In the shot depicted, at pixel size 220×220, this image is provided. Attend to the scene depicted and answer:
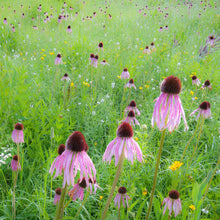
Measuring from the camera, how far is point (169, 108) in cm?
77

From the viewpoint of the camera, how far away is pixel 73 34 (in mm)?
4574

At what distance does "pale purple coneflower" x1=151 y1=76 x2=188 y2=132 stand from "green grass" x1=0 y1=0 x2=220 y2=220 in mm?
372

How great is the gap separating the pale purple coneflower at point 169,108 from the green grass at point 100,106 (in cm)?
37

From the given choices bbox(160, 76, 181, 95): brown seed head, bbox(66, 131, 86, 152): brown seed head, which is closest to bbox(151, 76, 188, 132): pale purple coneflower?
bbox(160, 76, 181, 95): brown seed head

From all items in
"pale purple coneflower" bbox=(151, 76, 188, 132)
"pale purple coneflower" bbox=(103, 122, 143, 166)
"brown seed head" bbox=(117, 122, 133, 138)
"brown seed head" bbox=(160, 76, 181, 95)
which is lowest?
"pale purple coneflower" bbox=(103, 122, 143, 166)

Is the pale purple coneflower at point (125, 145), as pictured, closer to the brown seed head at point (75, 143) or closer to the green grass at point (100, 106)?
the brown seed head at point (75, 143)

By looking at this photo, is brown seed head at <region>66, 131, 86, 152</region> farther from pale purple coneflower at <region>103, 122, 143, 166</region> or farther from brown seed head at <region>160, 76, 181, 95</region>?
brown seed head at <region>160, 76, 181, 95</region>

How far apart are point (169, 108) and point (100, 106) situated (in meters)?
1.72

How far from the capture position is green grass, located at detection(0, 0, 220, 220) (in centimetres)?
142

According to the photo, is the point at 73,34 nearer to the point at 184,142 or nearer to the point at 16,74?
the point at 16,74

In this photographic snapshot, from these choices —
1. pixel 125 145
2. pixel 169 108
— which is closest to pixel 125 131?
pixel 125 145

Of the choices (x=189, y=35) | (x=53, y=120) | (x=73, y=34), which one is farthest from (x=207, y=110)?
(x=189, y=35)

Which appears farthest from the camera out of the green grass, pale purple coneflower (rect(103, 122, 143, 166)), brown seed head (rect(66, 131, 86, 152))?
the green grass

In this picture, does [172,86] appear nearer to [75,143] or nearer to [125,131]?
[125,131]
